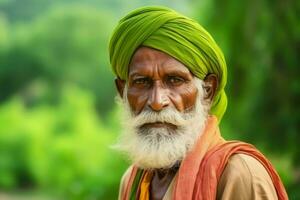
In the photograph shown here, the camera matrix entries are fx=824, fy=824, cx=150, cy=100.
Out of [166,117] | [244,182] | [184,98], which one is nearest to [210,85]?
[184,98]

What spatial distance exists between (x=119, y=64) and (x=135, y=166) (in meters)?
0.42

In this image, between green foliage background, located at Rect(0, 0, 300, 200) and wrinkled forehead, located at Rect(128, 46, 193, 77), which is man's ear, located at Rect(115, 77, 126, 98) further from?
green foliage background, located at Rect(0, 0, 300, 200)

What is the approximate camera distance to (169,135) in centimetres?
293

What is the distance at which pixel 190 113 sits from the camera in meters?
2.92

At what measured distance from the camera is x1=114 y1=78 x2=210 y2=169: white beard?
2.89 metres

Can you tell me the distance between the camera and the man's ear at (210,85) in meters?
2.96

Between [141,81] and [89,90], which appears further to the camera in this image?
[89,90]

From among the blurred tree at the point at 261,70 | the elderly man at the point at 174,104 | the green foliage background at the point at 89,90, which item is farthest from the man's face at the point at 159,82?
the blurred tree at the point at 261,70

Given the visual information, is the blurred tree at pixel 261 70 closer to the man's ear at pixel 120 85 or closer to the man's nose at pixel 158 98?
the man's ear at pixel 120 85

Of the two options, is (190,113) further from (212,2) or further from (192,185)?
(212,2)

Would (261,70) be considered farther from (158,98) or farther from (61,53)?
(61,53)

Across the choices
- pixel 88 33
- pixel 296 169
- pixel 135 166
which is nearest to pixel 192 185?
pixel 135 166

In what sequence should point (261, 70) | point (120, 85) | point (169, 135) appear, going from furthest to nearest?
1. point (261, 70)
2. point (120, 85)
3. point (169, 135)

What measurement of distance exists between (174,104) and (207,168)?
0.94ft
